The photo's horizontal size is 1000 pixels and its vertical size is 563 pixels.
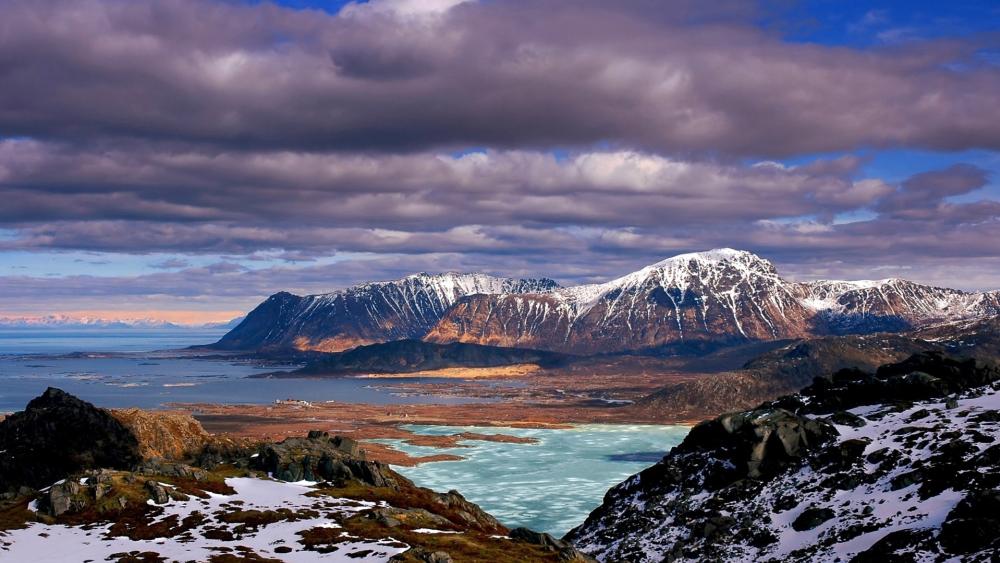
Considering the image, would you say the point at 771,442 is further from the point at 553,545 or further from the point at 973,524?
the point at 973,524

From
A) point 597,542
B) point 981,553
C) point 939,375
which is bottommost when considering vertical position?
point 597,542

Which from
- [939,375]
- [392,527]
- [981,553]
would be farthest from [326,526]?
[939,375]

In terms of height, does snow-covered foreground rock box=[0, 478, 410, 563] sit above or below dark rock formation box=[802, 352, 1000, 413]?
below

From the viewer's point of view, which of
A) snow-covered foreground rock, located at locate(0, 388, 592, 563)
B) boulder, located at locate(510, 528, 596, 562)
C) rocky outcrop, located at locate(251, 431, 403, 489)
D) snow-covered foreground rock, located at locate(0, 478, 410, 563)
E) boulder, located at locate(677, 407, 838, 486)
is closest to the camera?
snow-covered foreground rock, located at locate(0, 478, 410, 563)

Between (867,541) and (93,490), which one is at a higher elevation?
(93,490)

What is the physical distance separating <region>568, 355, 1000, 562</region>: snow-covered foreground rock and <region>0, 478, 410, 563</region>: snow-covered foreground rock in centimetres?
3863

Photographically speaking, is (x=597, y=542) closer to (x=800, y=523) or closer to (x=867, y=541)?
(x=800, y=523)

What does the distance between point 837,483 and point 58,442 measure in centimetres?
14783

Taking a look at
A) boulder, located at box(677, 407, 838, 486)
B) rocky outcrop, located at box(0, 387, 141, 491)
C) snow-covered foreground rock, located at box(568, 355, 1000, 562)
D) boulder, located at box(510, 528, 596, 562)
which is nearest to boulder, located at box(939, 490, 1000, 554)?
snow-covered foreground rock, located at box(568, 355, 1000, 562)

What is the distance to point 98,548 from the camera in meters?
95.3

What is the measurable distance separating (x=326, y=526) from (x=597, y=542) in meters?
42.1

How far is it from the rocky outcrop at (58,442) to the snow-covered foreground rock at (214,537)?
74.0 metres

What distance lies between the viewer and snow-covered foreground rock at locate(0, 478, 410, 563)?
9281 centimetres

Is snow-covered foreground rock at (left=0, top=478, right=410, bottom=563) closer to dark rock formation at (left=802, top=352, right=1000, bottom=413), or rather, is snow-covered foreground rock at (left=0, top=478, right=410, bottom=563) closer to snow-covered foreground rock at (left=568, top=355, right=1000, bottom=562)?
snow-covered foreground rock at (left=568, top=355, right=1000, bottom=562)
